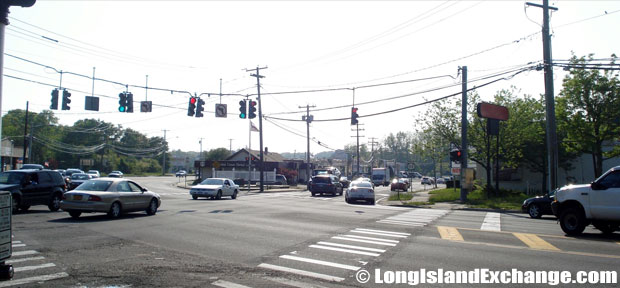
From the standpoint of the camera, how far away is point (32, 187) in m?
17.7

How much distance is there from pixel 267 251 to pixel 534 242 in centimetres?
664

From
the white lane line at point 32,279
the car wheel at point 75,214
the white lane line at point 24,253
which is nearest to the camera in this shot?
the white lane line at point 32,279

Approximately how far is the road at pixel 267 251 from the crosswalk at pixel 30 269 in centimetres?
2

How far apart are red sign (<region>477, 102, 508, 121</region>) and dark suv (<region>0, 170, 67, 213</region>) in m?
21.5

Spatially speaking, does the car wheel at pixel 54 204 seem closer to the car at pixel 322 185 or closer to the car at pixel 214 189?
the car at pixel 214 189

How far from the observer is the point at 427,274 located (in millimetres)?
7656

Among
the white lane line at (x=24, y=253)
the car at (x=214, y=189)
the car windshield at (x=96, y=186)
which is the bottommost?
the white lane line at (x=24, y=253)

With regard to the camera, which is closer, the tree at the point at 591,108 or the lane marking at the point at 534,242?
the lane marking at the point at 534,242

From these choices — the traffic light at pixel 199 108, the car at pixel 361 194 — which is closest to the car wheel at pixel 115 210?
the traffic light at pixel 199 108

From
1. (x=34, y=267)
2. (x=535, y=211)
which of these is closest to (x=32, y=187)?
(x=34, y=267)

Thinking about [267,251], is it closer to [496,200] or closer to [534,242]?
[534,242]

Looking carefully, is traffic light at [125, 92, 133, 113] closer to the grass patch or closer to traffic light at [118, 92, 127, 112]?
traffic light at [118, 92, 127, 112]

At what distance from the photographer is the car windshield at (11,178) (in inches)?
679

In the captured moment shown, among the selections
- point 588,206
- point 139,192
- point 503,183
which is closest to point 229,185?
point 139,192
